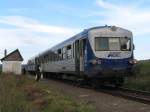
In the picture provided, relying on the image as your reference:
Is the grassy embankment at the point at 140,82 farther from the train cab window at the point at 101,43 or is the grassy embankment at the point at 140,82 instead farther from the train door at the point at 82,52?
the train door at the point at 82,52

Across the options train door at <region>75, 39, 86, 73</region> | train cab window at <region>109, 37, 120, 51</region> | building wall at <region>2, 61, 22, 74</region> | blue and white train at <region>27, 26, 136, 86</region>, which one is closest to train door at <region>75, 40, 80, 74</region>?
train door at <region>75, 39, 86, 73</region>

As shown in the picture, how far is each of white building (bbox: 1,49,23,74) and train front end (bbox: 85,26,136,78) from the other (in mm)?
13888

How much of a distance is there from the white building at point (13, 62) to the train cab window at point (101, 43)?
1389 cm

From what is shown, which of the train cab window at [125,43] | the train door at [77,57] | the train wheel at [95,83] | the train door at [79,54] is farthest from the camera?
the train door at [77,57]

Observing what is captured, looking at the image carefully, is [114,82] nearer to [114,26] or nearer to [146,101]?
[114,26]

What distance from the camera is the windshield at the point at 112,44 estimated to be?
24250 millimetres

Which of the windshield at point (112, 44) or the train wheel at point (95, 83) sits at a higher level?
the windshield at point (112, 44)

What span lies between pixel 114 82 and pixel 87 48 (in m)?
2.67

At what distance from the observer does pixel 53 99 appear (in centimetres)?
1625

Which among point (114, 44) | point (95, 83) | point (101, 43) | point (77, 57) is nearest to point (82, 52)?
point (77, 57)

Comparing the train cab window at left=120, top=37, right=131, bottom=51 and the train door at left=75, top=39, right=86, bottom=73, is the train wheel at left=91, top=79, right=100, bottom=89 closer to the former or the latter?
the train door at left=75, top=39, right=86, bottom=73

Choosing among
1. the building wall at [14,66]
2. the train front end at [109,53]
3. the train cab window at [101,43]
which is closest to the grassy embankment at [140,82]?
the train front end at [109,53]

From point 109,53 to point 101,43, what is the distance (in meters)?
0.74

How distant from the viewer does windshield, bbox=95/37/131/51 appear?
79.6 ft
